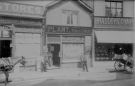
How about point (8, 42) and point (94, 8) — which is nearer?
point (8, 42)

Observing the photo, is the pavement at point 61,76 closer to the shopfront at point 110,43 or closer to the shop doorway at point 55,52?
the shop doorway at point 55,52

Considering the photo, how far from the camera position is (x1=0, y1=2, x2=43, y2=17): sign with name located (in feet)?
50.3

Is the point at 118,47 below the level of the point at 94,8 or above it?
below

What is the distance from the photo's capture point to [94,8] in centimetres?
2020

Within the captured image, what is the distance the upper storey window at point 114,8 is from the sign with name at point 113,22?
504 millimetres

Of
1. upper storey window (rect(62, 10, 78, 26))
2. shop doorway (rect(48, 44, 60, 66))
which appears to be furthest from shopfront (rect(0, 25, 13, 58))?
upper storey window (rect(62, 10, 78, 26))

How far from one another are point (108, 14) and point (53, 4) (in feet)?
18.1

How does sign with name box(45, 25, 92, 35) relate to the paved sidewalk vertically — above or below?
above

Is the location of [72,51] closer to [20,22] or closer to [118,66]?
[118,66]

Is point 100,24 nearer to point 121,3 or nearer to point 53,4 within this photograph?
point 121,3

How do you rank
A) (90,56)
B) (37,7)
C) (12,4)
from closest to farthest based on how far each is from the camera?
(12,4) < (37,7) < (90,56)

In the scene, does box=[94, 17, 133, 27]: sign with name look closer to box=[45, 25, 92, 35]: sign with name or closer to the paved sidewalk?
box=[45, 25, 92, 35]: sign with name

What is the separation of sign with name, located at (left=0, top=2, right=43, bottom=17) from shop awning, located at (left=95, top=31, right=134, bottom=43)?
5.78 metres

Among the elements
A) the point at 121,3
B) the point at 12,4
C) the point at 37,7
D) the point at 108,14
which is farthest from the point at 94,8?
the point at 12,4
